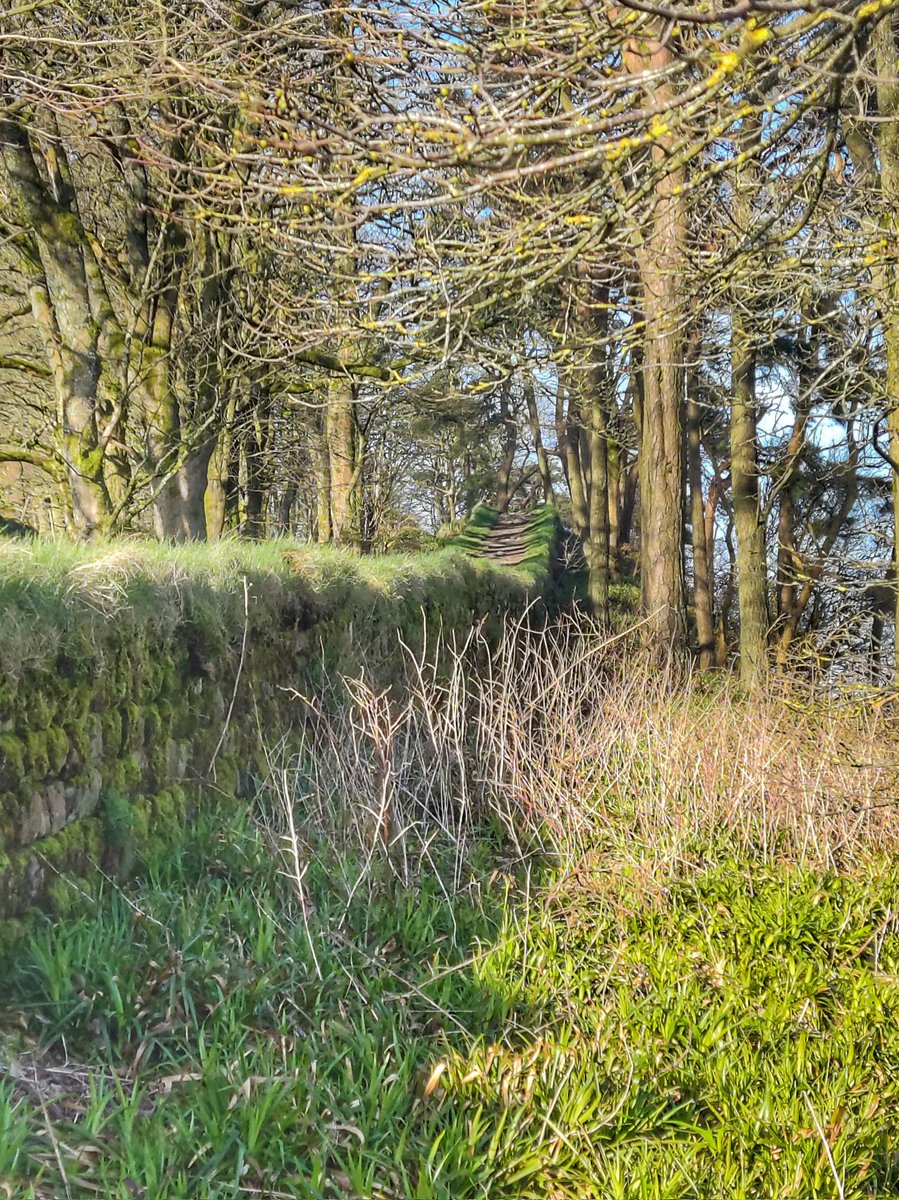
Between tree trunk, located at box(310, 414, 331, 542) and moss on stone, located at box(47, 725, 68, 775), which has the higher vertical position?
tree trunk, located at box(310, 414, 331, 542)

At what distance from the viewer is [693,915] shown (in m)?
4.59

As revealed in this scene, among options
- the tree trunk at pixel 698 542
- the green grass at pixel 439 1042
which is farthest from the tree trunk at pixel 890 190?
the tree trunk at pixel 698 542

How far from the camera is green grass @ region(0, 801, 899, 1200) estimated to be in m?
2.84

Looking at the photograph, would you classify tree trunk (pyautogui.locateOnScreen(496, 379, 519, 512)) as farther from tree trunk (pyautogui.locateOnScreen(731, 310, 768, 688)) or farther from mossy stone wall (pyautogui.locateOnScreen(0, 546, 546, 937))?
mossy stone wall (pyautogui.locateOnScreen(0, 546, 546, 937))

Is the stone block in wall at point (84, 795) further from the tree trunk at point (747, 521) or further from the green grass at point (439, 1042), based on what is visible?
the tree trunk at point (747, 521)

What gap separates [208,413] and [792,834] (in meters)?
6.15

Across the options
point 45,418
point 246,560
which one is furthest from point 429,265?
point 45,418

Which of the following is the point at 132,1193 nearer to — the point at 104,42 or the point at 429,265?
the point at 429,265

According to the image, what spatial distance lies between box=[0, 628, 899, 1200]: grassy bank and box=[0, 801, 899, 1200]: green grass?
0.04 ft

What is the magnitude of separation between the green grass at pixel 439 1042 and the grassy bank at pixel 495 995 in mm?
13

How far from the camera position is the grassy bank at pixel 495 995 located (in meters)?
2.90

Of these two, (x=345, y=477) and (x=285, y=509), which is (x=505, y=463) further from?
(x=345, y=477)

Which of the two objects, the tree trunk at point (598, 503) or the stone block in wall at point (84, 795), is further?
the tree trunk at point (598, 503)

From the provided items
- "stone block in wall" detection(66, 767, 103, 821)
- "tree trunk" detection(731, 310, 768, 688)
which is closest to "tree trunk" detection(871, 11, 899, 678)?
"tree trunk" detection(731, 310, 768, 688)
